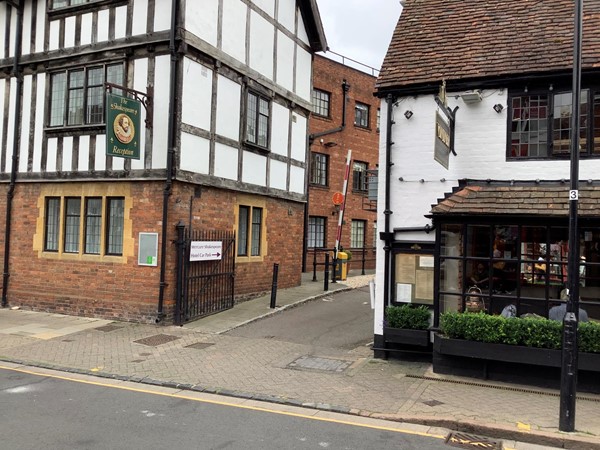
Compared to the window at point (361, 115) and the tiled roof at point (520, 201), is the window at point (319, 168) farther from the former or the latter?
the tiled roof at point (520, 201)

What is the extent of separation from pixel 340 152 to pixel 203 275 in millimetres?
13791

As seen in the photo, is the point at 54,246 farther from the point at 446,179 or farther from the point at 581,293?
the point at 581,293

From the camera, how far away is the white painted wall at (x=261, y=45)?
Result: 1497 centimetres

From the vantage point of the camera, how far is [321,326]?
1241cm

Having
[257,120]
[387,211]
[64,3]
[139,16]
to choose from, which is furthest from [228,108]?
[387,211]

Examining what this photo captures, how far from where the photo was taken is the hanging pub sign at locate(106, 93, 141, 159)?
36.9ft

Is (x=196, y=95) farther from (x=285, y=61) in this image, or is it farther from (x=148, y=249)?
(x=285, y=61)

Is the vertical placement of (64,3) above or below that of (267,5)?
below

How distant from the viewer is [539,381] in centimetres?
798

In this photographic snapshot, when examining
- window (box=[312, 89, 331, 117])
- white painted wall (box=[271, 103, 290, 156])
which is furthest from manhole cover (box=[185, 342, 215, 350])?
window (box=[312, 89, 331, 117])

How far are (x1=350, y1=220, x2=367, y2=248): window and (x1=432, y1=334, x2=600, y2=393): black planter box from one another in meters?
17.3

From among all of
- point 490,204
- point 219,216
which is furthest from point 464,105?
point 219,216

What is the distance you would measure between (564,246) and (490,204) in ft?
4.45

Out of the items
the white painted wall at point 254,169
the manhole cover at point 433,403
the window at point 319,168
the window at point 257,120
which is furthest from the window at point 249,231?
the manhole cover at point 433,403
